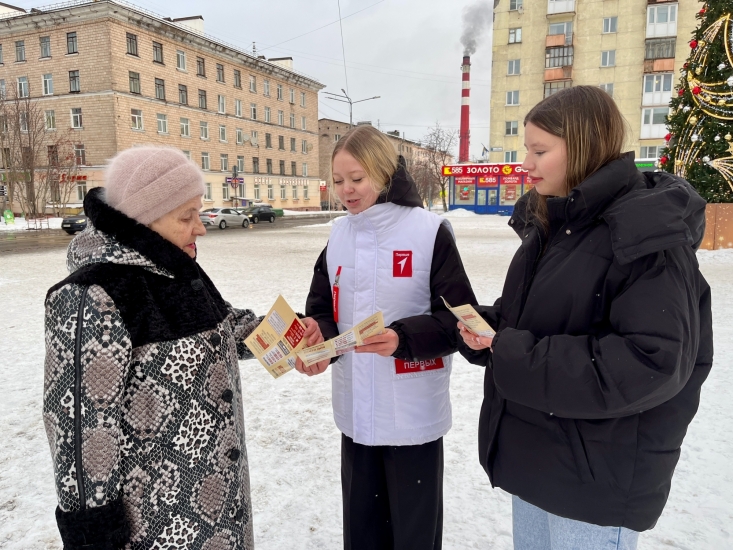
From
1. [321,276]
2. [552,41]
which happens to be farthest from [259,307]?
[552,41]

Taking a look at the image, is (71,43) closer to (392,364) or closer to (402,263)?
(402,263)

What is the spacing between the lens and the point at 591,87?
59.9 inches

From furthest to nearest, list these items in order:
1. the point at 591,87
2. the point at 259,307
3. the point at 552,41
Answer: the point at 552,41 < the point at 259,307 < the point at 591,87

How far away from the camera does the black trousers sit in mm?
2049

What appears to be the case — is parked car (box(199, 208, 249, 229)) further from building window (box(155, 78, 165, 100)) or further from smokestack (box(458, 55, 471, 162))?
smokestack (box(458, 55, 471, 162))

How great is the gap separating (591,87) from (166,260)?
142 cm

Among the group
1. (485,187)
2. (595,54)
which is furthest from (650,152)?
(485,187)

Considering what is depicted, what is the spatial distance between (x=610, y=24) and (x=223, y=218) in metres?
29.5

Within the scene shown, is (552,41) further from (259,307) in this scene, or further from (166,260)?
(166,260)

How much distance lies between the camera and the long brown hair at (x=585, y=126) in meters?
1.47

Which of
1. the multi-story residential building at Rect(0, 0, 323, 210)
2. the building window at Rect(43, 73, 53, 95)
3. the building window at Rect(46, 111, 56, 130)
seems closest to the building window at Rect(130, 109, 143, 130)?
the multi-story residential building at Rect(0, 0, 323, 210)

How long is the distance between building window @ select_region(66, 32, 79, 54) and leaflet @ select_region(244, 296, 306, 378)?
42.4 metres

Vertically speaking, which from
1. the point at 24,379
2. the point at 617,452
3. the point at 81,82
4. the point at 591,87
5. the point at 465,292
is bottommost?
the point at 24,379

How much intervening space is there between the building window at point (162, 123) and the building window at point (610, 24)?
33334mm
